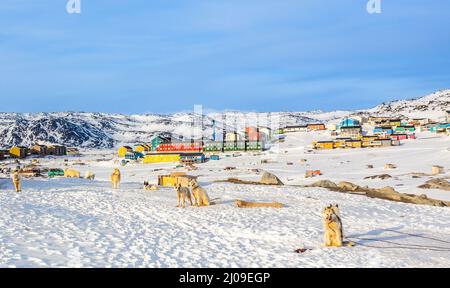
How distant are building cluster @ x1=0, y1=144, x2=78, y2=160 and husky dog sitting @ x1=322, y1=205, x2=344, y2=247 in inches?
5905

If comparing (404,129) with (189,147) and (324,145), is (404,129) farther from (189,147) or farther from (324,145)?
(189,147)

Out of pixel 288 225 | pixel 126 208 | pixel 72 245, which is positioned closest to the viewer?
pixel 72 245

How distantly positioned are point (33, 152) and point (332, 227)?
168 m

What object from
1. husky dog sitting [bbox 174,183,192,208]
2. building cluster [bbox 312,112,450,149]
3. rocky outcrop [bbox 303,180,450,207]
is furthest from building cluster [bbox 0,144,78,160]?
husky dog sitting [bbox 174,183,192,208]

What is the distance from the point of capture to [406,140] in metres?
127

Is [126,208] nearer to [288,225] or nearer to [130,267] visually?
[288,225]

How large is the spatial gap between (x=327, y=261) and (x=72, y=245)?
8.23 m

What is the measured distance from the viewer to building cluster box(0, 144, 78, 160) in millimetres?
150625

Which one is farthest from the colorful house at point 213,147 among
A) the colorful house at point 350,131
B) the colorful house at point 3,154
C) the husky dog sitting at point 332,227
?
the husky dog sitting at point 332,227

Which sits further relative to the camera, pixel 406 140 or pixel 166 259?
pixel 406 140

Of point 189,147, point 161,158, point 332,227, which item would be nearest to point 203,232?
point 332,227

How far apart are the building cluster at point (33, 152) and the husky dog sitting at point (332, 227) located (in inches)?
5905

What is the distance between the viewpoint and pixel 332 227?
594 inches
